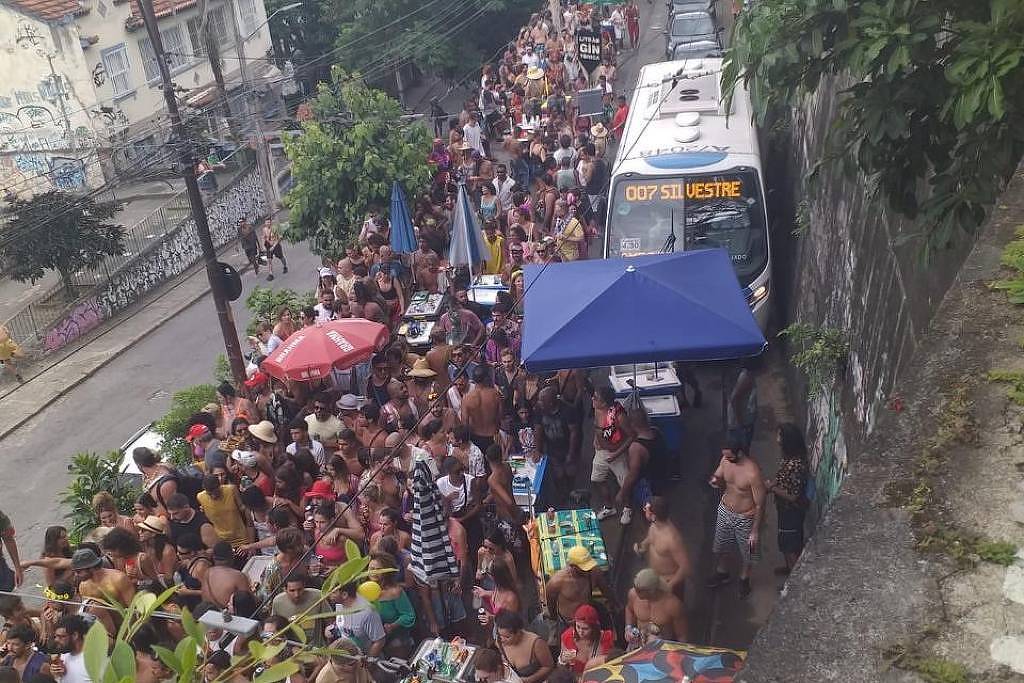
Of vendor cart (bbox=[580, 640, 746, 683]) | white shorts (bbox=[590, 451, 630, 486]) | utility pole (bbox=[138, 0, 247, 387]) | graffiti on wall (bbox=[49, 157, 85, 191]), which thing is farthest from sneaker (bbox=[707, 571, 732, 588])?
graffiti on wall (bbox=[49, 157, 85, 191])

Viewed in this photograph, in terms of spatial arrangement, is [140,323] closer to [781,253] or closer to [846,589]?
[781,253]

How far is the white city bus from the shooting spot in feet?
37.6

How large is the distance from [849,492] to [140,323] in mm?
20818

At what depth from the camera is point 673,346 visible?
25.6ft

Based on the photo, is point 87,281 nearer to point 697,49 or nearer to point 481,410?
point 697,49

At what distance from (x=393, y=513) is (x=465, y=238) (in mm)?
5659

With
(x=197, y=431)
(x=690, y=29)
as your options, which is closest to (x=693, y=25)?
(x=690, y=29)

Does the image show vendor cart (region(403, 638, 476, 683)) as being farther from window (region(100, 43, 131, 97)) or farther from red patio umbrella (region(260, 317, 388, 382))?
window (region(100, 43, 131, 97))

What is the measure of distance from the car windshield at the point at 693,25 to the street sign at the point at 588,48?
7.91ft

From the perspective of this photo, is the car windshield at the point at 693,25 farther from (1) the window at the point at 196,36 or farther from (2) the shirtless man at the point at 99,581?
(2) the shirtless man at the point at 99,581

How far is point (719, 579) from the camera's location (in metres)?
7.95

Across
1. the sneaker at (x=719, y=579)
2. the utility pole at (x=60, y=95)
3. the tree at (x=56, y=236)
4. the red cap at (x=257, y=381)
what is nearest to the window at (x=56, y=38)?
the utility pole at (x=60, y=95)

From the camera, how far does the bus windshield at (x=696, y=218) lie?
11484 millimetres

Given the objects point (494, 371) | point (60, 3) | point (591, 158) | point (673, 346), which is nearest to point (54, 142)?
point (60, 3)
